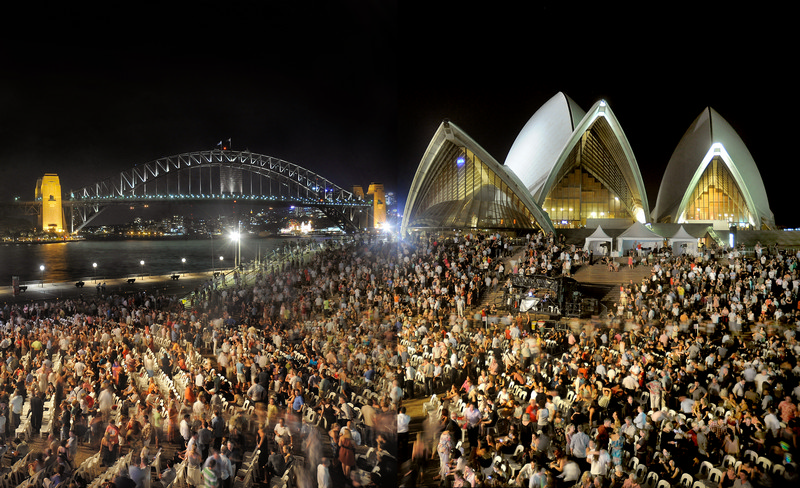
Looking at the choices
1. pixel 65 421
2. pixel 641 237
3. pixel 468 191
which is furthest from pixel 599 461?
pixel 468 191

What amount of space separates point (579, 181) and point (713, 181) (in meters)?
6.39

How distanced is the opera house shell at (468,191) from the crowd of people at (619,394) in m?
13.0

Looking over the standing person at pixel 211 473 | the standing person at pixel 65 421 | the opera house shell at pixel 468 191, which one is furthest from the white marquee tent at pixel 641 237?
the standing person at pixel 65 421

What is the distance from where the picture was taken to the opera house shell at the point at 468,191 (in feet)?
73.3

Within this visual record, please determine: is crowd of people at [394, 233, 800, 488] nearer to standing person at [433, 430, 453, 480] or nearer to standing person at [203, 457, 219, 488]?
standing person at [433, 430, 453, 480]

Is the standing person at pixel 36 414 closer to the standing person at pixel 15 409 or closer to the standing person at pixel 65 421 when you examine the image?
the standing person at pixel 15 409

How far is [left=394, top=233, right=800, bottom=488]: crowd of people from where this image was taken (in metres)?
4.04

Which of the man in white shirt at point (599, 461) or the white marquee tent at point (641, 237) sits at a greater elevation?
the white marquee tent at point (641, 237)

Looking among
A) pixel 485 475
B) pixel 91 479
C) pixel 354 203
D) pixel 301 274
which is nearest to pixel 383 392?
pixel 485 475

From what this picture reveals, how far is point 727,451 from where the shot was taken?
423cm

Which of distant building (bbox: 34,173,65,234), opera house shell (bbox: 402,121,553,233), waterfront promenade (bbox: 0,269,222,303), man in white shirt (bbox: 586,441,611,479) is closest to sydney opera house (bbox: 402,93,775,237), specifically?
opera house shell (bbox: 402,121,553,233)

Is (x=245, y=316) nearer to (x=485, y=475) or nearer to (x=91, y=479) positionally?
(x=91, y=479)

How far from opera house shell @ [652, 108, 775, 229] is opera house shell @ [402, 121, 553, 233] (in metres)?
8.36

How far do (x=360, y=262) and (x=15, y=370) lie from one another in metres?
8.16
